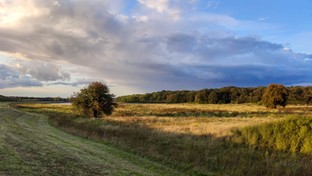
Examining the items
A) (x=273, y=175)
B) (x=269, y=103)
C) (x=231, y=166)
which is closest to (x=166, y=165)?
(x=231, y=166)

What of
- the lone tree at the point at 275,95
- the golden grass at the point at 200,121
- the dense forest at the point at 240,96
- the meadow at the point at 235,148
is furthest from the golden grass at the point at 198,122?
the dense forest at the point at 240,96

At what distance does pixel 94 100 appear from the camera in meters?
59.6

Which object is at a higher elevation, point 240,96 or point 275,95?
point 240,96

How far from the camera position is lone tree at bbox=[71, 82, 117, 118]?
5934 cm

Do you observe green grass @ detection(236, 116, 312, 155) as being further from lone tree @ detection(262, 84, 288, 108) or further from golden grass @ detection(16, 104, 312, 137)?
lone tree @ detection(262, 84, 288, 108)

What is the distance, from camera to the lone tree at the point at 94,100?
195 feet

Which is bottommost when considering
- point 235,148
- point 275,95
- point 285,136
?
point 235,148

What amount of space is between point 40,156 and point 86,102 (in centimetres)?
4759

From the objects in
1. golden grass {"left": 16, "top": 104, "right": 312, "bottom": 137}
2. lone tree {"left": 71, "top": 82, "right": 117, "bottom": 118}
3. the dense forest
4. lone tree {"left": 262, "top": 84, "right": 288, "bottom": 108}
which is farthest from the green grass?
the dense forest

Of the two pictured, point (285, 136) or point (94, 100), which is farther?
point (94, 100)

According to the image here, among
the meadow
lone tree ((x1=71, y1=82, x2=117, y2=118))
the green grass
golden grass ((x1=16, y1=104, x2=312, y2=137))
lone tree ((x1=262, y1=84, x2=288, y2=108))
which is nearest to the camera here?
the meadow

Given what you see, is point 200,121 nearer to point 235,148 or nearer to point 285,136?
point 235,148

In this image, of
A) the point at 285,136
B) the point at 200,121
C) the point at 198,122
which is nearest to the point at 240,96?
the point at 200,121

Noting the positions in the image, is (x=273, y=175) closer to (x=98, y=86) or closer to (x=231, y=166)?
(x=231, y=166)
